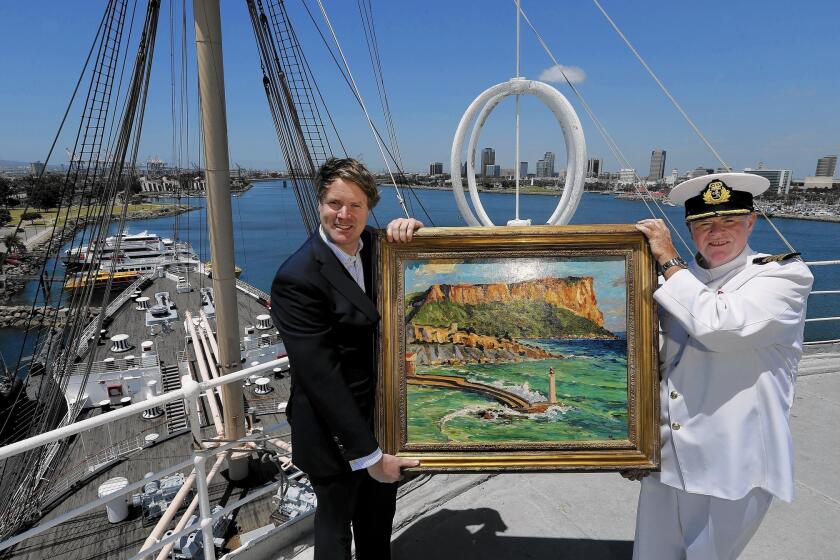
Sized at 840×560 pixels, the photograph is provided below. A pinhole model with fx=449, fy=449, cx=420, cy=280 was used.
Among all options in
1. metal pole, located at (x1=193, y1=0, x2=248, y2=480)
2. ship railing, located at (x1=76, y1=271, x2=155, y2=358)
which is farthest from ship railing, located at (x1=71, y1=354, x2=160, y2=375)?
Answer: metal pole, located at (x1=193, y1=0, x2=248, y2=480)

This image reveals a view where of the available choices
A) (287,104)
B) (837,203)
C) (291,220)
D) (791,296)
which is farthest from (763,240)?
(291,220)

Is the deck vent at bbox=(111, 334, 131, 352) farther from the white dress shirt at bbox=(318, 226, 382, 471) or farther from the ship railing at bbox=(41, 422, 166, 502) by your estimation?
the white dress shirt at bbox=(318, 226, 382, 471)

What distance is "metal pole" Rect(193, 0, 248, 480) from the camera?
7.12m

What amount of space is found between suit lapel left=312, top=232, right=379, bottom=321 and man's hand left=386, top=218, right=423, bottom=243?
0.75 feet

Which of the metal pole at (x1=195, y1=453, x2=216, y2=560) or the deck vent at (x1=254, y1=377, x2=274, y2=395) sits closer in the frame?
the metal pole at (x1=195, y1=453, x2=216, y2=560)

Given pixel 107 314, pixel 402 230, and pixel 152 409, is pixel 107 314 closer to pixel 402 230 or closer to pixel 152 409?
pixel 152 409

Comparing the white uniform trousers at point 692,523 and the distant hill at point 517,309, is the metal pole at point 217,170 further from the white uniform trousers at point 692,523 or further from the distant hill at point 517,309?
the white uniform trousers at point 692,523

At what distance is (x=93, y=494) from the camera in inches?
645

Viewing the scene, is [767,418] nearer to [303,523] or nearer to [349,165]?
[349,165]

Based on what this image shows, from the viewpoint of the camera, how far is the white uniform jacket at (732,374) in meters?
1.54

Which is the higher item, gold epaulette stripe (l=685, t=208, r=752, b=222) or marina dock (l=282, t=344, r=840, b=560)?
gold epaulette stripe (l=685, t=208, r=752, b=222)

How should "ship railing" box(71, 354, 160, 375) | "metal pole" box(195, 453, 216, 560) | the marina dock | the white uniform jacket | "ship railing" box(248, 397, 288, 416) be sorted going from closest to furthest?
the white uniform jacket, "metal pole" box(195, 453, 216, 560), the marina dock, "ship railing" box(248, 397, 288, 416), "ship railing" box(71, 354, 160, 375)

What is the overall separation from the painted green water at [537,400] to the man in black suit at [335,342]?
0.20m

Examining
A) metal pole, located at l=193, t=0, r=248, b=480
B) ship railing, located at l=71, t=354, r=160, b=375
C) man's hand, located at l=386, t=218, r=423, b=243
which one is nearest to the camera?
man's hand, located at l=386, t=218, r=423, b=243
